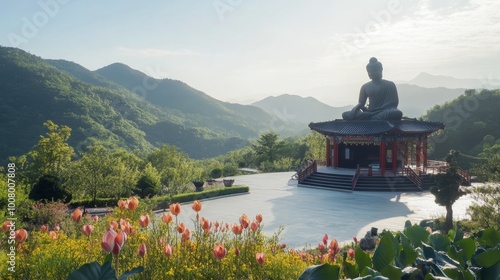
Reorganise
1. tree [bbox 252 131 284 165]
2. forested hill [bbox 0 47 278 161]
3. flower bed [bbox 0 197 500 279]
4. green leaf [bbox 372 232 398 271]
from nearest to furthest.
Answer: green leaf [bbox 372 232 398 271] → flower bed [bbox 0 197 500 279] → tree [bbox 252 131 284 165] → forested hill [bbox 0 47 278 161]

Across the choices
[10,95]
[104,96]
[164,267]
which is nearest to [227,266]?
[164,267]

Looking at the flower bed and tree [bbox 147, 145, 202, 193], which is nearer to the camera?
the flower bed

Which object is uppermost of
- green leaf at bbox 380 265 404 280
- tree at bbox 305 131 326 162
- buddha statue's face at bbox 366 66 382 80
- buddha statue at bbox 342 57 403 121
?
buddha statue's face at bbox 366 66 382 80

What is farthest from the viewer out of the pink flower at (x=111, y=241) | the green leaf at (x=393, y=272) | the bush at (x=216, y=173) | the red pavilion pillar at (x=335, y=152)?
the bush at (x=216, y=173)

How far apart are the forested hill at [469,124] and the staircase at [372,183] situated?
2956cm

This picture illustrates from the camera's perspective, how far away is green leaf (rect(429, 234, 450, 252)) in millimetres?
2912

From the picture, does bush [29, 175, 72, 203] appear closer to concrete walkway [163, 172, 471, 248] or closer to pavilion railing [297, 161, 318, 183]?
concrete walkway [163, 172, 471, 248]

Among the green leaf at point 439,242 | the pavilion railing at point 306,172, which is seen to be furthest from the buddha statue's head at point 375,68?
the green leaf at point 439,242

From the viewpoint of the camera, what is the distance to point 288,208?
16.8m

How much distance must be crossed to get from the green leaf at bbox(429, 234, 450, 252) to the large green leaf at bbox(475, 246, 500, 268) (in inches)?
26.4

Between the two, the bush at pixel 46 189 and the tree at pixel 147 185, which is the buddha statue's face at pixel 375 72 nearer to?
the tree at pixel 147 185

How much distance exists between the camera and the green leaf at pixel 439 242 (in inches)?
115

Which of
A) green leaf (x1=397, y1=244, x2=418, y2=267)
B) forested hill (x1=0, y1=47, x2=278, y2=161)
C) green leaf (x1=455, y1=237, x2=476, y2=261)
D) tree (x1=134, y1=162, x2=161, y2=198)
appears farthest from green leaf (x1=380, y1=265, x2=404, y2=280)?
forested hill (x1=0, y1=47, x2=278, y2=161)

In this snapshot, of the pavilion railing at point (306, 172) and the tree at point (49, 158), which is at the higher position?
the tree at point (49, 158)
